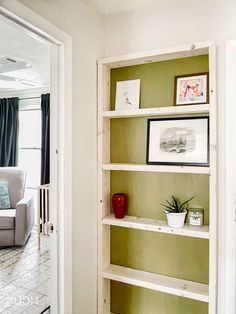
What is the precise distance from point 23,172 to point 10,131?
4.06 feet

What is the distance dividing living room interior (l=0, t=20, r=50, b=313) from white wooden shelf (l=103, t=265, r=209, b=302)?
0.87m

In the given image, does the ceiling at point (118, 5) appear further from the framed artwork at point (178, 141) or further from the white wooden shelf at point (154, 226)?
the white wooden shelf at point (154, 226)

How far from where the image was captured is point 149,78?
1982 mm

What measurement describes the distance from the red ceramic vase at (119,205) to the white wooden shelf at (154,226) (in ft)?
0.13

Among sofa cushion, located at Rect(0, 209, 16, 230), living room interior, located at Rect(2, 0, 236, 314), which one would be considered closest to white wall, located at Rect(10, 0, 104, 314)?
living room interior, located at Rect(2, 0, 236, 314)

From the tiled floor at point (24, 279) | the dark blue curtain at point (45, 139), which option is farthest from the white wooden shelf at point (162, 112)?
the dark blue curtain at point (45, 139)

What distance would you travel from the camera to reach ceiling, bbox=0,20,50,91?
8.04ft

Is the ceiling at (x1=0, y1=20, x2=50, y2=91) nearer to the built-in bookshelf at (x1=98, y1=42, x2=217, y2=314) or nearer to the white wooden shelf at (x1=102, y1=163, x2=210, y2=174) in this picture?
the built-in bookshelf at (x1=98, y1=42, x2=217, y2=314)

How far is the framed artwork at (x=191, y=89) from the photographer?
5.83 ft

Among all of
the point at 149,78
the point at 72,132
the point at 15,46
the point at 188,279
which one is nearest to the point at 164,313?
the point at 188,279

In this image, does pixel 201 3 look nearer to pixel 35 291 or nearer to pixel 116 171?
pixel 116 171

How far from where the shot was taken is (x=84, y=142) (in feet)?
6.09

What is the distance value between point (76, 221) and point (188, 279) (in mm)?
898

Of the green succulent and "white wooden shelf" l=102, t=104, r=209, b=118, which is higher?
"white wooden shelf" l=102, t=104, r=209, b=118
